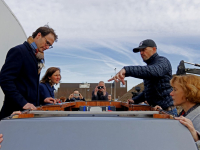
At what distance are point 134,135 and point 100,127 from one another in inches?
7.9

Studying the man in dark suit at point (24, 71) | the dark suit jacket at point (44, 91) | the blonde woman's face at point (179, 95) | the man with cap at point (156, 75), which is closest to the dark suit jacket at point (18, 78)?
the man in dark suit at point (24, 71)

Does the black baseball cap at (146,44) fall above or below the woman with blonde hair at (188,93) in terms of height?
above

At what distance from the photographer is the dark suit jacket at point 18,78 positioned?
6.92 feet

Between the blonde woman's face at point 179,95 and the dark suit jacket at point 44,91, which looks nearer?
the blonde woman's face at point 179,95

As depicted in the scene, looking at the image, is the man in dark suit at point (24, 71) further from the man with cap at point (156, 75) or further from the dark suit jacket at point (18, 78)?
the man with cap at point (156, 75)

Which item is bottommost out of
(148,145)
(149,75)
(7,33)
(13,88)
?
(148,145)

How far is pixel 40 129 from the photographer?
1163 mm

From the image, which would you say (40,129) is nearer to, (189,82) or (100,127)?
(100,127)

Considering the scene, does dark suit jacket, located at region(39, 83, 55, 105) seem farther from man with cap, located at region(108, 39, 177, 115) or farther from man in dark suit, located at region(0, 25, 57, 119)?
man with cap, located at region(108, 39, 177, 115)

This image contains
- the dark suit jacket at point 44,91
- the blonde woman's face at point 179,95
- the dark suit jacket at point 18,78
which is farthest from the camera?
the dark suit jacket at point 44,91

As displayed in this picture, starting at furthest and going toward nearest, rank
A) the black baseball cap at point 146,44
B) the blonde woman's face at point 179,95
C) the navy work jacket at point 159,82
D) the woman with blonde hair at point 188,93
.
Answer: the black baseball cap at point 146,44 < the navy work jacket at point 159,82 < the blonde woman's face at point 179,95 < the woman with blonde hair at point 188,93

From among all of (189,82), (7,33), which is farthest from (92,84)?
(189,82)

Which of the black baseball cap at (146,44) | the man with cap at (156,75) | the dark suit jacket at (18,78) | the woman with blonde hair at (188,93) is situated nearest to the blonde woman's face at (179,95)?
the woman with blonde hair at (188,93)

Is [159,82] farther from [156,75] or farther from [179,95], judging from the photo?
[179,95]
